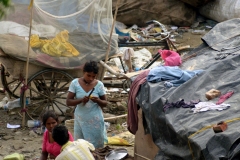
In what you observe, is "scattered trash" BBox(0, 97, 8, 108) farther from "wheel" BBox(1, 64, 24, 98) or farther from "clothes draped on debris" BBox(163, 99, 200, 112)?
"clothes draped on debris" BBox(163, 99, 200, 112)

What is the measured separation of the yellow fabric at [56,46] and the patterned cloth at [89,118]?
2.19 m

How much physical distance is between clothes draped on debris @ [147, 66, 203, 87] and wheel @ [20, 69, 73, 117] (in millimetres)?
2452

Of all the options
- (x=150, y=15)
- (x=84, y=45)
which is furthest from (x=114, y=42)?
(x=150, y=15)

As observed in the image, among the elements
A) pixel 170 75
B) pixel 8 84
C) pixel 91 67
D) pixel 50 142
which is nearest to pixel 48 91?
pixel 8 84

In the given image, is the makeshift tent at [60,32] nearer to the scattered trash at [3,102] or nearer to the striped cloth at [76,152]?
the scattered trash at [3,102]

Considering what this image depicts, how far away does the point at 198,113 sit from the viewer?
4.64m

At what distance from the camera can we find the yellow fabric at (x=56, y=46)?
7.78m

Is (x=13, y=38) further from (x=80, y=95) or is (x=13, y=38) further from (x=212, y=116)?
(x=212, y=116)

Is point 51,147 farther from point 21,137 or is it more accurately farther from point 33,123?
point 33,123

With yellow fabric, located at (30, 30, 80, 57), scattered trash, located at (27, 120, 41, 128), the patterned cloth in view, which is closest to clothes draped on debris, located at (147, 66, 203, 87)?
the patterned cloth

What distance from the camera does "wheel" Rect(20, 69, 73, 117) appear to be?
7.90 m

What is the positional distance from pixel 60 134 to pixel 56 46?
3.40 meters

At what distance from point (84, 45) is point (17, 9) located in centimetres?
110

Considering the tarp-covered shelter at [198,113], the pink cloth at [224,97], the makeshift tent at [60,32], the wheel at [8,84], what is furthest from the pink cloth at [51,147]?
the wheel at [8,84]
